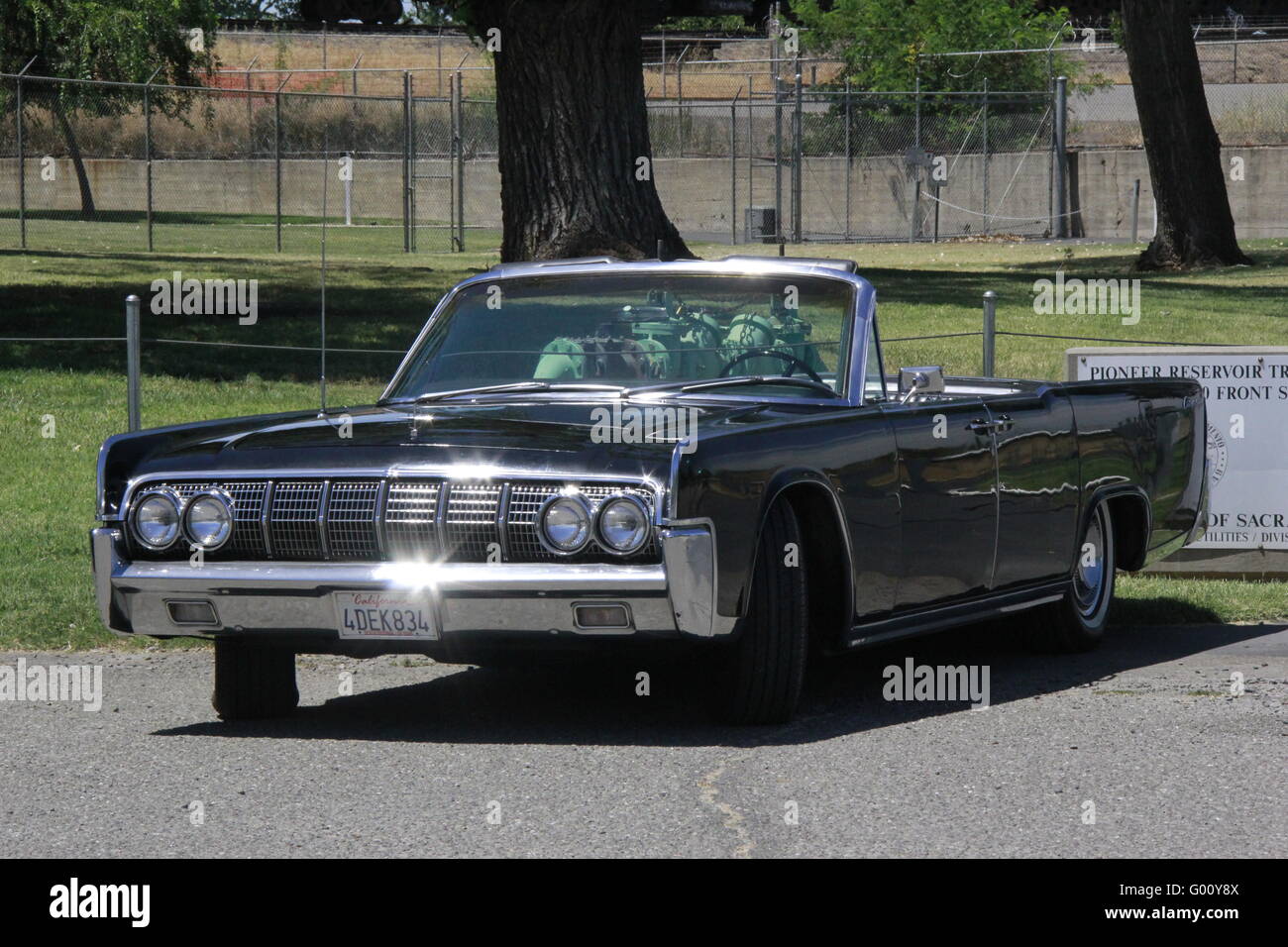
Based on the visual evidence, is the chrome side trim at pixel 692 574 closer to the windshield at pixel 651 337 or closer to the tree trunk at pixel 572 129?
the windshield at pixel 651 337

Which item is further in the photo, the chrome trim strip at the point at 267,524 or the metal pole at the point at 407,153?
the metal pole at the point at 407,153

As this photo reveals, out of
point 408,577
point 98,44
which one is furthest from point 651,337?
point 98,44

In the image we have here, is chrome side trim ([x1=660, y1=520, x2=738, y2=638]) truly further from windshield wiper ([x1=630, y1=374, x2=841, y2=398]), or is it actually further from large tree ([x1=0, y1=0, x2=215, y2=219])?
large tree ([x1=0, y1=0, x2=215, y2=219])

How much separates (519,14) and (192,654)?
9.90 meters

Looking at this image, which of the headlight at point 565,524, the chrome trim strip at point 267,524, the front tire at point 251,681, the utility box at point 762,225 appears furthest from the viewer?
the utility box at point 762,225

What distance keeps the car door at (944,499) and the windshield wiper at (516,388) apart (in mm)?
1048

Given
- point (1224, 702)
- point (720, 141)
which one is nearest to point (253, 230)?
point (720, 141)

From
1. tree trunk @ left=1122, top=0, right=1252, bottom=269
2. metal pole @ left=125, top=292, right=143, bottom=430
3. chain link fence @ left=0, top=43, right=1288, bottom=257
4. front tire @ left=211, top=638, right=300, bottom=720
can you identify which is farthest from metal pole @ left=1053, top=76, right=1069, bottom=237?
front tire @ left=211, top=638, right=300, bottom=720

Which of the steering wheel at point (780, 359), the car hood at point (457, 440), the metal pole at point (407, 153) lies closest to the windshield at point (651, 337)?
the steering wheel at point (780, 359)

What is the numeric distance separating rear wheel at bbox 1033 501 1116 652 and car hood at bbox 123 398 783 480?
209cm

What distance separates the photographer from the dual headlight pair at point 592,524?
5.99 m

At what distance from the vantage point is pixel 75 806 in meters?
5.59

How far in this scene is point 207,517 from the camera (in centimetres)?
646

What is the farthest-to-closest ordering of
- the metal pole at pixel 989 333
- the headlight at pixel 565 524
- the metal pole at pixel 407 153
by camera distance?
the metal pole at pixel 407 153, the metal pole at pixel 989 333, the headlight at pixel 565 524
